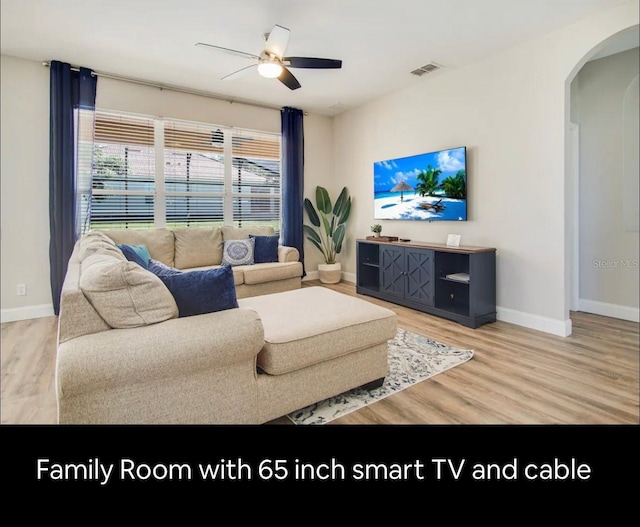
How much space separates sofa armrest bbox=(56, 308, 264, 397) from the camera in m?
1.31

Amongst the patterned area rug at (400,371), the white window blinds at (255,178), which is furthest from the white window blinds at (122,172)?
the patterned area rug at (400,371)

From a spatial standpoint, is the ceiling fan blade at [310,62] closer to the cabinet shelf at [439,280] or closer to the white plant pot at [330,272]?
the cabinet shelf at [439,280]

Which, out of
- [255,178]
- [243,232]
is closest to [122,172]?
[243,232]

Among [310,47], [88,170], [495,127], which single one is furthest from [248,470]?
[88,170]

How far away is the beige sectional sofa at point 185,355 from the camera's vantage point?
53.6 inches

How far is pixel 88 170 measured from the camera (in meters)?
3.90

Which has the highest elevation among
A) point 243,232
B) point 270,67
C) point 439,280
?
point 270,67

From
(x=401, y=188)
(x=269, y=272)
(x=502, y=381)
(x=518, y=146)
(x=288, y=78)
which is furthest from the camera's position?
(x=401, y=188)

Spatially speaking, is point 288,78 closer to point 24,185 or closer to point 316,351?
point 316,351

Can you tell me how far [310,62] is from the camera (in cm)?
298

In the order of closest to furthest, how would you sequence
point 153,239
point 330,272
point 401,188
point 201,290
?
point 201,290, point 153,239, point 401,188, point 330,272

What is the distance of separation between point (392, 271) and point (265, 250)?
154 centimetres

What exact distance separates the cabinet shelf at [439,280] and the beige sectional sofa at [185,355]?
160 centimetres

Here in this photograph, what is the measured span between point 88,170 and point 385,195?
3381 mm
